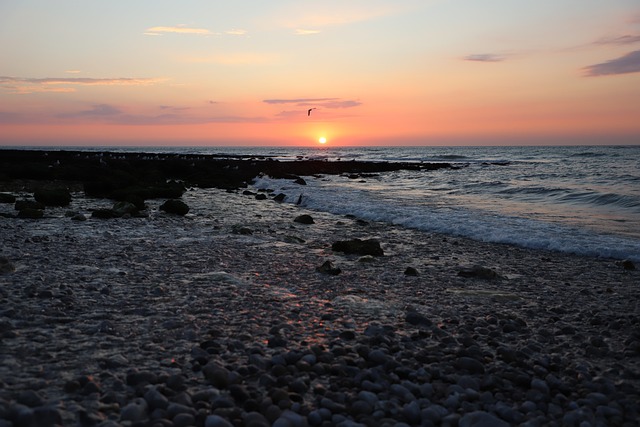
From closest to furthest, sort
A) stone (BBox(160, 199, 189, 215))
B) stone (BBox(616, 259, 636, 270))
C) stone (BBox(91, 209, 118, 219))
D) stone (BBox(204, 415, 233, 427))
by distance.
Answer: stone (BBox(204, 415, 233, 427)) < stone (BBox(616, 259, 636, 270)) < stone (BBox(91, 209, 118, 219)) < stone (BBox(160, 199, 189, 215))

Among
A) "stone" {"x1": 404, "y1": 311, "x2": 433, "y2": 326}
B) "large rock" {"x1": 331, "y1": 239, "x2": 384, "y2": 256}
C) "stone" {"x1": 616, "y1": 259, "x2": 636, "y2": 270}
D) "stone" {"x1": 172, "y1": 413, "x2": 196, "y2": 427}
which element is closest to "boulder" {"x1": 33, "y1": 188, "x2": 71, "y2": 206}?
"large rock" {"x1": 331, "y1": 239, "x2": 384, "y2": 256}

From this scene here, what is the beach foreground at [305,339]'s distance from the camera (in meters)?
3.62

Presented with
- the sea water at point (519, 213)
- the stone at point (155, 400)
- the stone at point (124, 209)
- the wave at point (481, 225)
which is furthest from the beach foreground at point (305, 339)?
Answer: the stone at point (124, 209)

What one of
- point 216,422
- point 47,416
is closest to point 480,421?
point 216,422

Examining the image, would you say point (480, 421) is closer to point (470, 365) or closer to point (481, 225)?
point (470, 365)

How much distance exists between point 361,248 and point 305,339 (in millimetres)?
5192

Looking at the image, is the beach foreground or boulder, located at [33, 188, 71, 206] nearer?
the beach foreground

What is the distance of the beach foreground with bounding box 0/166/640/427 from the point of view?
11.9 ft

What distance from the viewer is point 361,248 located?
10.0m

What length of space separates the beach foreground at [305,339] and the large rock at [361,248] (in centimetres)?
25

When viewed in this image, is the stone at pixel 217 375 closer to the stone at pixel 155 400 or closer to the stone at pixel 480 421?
the stone at pixel 155 400

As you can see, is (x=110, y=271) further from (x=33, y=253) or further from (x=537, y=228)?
(x=537, y=228)

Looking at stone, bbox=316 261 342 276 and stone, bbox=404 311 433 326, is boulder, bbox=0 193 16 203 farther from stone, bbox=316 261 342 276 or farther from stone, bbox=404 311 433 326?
stone, bbox=404 311 433 326

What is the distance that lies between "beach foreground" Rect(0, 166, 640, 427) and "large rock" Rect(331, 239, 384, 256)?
0.81 ft
